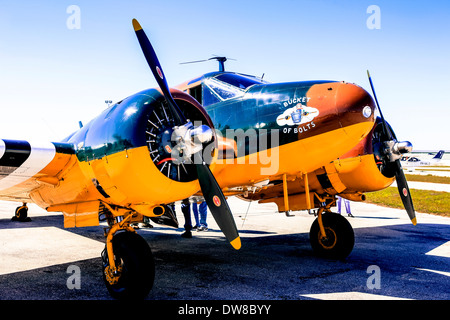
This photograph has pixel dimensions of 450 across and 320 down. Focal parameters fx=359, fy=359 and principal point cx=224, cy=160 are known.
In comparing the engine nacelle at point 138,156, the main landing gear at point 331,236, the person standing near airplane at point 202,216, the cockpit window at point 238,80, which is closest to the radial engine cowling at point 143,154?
the engine nacelle at point 138,156

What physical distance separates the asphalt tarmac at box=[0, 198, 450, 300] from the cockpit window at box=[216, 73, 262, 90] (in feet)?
11.4

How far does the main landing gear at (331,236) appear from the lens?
7.95m

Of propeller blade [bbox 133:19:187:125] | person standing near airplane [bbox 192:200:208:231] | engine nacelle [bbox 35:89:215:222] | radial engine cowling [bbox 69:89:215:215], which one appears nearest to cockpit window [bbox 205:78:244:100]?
engine nacelle [bbox 35:89:215:222]

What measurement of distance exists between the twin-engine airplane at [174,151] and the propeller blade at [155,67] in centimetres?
1

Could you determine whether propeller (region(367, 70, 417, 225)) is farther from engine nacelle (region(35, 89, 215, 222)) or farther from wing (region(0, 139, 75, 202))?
wing (region(0, 139, 75, 202))

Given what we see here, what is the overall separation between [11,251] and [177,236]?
14.8ft

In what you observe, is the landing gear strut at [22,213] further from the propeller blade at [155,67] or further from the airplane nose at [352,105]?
the airplane nose at [352,105]

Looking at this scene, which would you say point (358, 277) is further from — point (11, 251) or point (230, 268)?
point (11, 251)

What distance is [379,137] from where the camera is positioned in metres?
8.22

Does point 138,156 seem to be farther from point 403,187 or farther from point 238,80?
point 403,187
